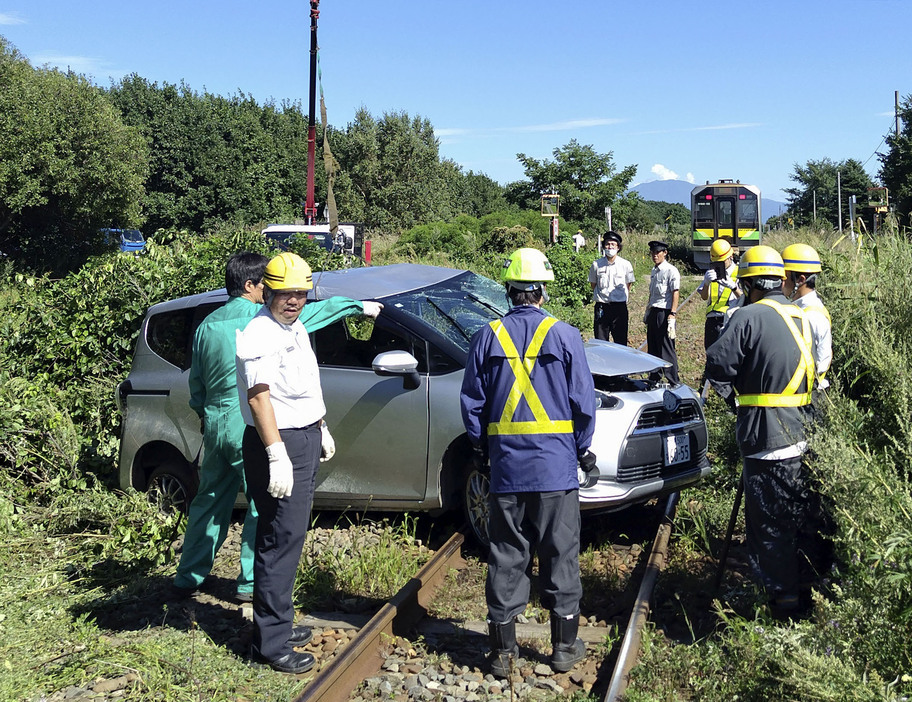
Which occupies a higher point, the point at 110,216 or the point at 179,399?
the point at 110,216

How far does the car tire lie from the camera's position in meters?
6.73

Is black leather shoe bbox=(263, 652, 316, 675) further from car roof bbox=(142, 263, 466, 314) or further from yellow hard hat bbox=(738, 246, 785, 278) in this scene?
yellow hard hat bbox=(738, 246, 785, 278)

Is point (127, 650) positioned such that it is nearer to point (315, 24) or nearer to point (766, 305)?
point (766, 305)

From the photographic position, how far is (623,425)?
5.70 m

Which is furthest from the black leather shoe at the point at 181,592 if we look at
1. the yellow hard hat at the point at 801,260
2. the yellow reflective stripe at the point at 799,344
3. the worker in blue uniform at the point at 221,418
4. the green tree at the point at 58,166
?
the green tree at the point at 58,166

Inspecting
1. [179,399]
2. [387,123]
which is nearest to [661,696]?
[179,399]

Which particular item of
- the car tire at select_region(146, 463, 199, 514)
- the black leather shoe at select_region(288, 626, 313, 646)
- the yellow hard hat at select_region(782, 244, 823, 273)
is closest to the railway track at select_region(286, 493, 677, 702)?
the black leather shoe at select_region(288, 626, 313, 646)

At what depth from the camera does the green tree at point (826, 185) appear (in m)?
60.4

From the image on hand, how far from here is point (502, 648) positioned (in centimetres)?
446

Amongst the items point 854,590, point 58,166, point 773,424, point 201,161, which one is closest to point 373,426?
point 773,424

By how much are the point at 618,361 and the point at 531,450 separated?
2111mm

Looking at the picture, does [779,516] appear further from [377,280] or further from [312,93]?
[312,93]

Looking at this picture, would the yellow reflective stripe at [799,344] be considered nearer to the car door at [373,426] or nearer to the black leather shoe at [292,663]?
the car door at [373,426]

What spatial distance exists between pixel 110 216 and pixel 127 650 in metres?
33.7
